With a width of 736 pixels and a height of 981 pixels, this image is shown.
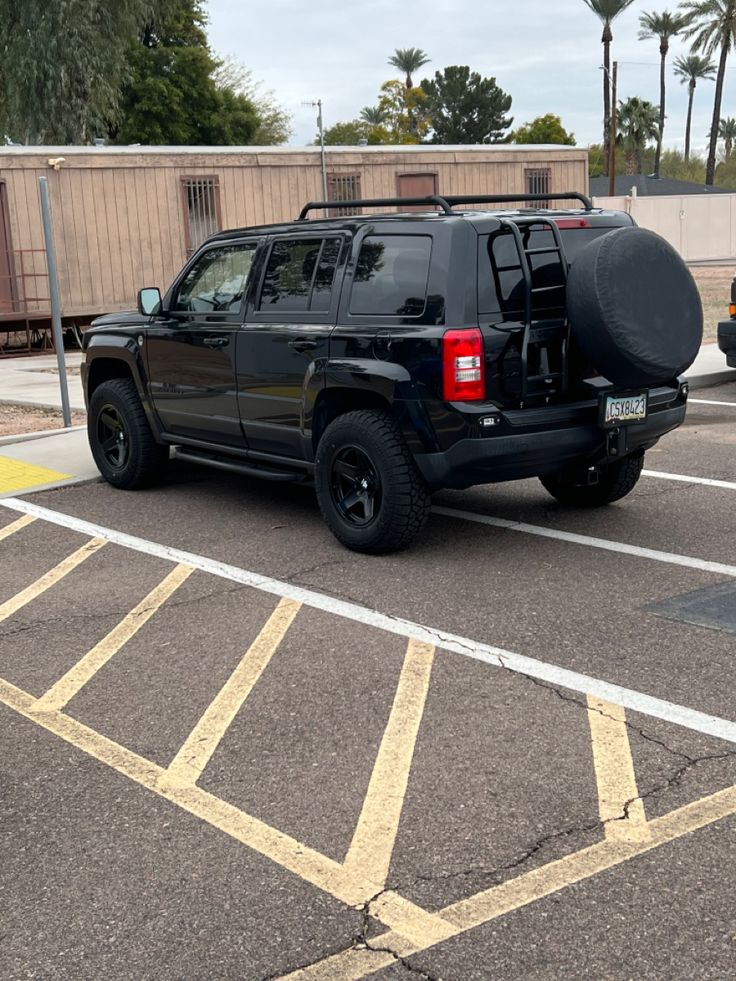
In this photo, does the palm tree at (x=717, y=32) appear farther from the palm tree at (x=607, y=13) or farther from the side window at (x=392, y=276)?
the side window at (x=392, y=276)

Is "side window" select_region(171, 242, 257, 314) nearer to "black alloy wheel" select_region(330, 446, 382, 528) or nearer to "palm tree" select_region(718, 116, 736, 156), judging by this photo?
"black alloy wheel" select_region(330, 446, 382, 528)

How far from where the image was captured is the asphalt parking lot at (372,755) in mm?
3098

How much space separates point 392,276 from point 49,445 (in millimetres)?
4989

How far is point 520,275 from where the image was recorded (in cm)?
639

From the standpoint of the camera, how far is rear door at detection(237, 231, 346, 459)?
22.9 feet

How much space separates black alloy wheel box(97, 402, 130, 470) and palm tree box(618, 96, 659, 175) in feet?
241

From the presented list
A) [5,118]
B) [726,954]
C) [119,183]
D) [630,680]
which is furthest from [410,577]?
[5,118]

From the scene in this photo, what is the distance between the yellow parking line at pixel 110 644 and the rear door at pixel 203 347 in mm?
1503

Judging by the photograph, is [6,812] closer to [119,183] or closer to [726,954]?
[726,954]

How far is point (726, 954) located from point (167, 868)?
1.54 meters

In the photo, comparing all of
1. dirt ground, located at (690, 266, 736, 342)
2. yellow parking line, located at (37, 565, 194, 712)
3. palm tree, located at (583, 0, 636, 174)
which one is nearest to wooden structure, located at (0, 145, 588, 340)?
dirt ground, located at (690, 266, 736, 342)

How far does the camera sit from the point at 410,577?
20.7 feet

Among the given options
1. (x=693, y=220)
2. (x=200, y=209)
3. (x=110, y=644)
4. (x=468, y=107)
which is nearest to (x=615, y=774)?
(x=110, y=644)

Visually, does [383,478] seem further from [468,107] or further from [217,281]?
[468,107]
